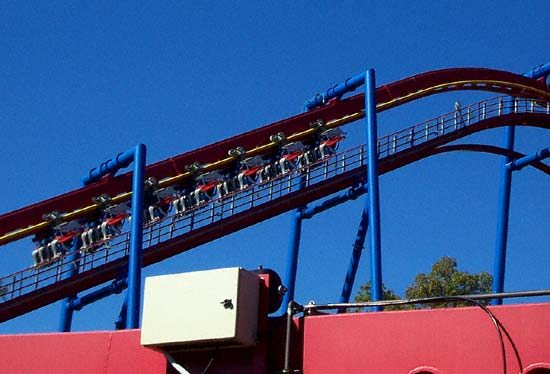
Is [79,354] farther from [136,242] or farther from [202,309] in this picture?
[136,242]

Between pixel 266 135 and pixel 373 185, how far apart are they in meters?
2.59

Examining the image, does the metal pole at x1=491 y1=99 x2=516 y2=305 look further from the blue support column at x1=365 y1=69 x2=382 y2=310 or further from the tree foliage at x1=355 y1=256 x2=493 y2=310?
the tree foliage at x1=355 y1=256 x2=493 y2=310

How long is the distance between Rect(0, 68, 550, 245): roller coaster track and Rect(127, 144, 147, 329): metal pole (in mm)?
1313

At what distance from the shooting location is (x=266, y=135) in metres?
19.9

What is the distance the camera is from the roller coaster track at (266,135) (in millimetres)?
17156

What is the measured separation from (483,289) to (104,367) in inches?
1288

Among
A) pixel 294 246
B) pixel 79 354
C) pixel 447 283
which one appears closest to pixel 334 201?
→ pixel 294 246

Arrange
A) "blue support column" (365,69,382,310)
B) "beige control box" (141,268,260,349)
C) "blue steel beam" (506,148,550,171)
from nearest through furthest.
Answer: "beige control box" (141,268,260,349)
"blue support column" (365,69,382,310)
"blue steel beam" (506,148,550,171)

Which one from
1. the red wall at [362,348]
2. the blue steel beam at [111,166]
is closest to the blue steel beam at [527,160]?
the blue steel beam at [111,166]

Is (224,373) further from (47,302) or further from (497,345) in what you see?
(47,302)

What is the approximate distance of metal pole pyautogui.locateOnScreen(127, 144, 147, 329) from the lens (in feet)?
48.9

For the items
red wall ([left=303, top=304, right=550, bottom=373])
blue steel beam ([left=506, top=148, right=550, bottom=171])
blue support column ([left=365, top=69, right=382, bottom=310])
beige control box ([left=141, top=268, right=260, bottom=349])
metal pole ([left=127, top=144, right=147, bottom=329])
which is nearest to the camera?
red wall ([left=303, top=304, right=550, bottom=373])

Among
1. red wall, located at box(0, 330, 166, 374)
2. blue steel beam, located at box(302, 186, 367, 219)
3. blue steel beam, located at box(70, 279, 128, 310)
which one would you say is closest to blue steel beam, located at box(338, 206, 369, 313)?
blue steel beam, located at box(302, 186, 367, 219)

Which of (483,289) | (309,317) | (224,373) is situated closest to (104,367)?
(224,373)
